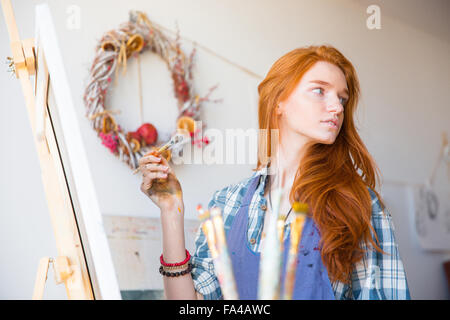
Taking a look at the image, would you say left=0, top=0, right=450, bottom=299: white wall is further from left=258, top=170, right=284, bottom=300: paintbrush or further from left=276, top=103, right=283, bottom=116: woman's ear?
left=258, top=170, right=284, bottom=300: paintbrush

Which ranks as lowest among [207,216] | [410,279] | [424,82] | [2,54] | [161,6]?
[410,279]

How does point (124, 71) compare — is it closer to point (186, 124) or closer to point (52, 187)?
point (186, 124)

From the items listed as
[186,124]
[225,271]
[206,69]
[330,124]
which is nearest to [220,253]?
[225,271]

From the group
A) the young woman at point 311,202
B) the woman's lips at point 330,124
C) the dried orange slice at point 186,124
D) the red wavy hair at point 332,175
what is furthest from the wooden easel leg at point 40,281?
the dried orange slice at point 186,124

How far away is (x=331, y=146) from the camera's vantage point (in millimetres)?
971

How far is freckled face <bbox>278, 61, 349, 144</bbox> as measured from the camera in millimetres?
887

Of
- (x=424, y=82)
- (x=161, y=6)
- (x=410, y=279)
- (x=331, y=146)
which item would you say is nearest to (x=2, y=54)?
(x=161, y=6)

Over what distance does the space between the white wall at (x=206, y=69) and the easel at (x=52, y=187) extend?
269 mm

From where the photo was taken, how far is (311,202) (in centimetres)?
88

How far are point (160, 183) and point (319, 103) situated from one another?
12.3 inches

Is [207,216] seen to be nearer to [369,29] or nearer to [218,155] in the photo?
[218,155]

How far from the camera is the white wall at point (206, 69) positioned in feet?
4.44
